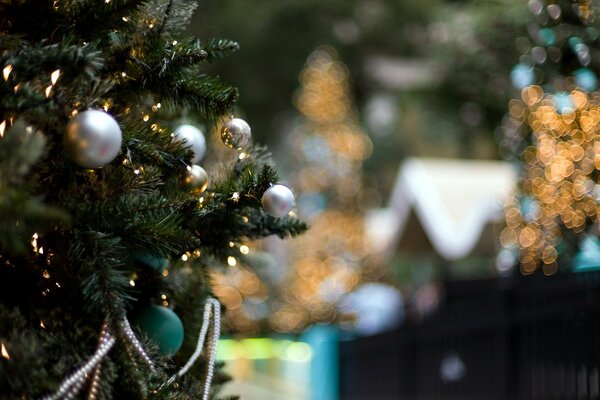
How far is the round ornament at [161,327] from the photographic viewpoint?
1.82 metres

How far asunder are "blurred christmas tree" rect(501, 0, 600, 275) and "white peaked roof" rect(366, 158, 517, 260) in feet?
7.55

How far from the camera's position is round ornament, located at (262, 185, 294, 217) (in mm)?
1725

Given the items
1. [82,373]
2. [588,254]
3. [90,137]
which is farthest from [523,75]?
[82,373]

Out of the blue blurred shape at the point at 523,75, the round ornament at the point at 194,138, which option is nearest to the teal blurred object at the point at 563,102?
the blue blurred shape at the point at 523,75

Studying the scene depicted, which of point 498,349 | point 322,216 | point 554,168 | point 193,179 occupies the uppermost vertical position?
point 322,216

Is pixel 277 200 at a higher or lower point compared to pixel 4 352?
higher

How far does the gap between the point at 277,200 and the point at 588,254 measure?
5672mm

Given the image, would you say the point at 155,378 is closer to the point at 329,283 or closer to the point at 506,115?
the point at 506,115

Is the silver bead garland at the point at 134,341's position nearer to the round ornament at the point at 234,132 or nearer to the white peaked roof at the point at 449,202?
the round ornament at the point at 234,132

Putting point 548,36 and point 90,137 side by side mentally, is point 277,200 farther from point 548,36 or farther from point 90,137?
point 548,36

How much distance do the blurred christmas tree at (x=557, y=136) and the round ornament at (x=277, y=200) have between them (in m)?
3.24

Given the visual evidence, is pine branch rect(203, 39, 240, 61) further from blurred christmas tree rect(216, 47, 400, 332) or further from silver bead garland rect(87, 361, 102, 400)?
blurred christmas tree rect(216, 47, 400, 332)

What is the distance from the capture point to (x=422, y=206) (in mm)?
11578

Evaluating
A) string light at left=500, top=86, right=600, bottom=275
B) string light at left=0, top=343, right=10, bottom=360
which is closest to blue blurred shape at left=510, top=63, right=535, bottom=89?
string light at left=500, top=86, right=600, bottom=275
